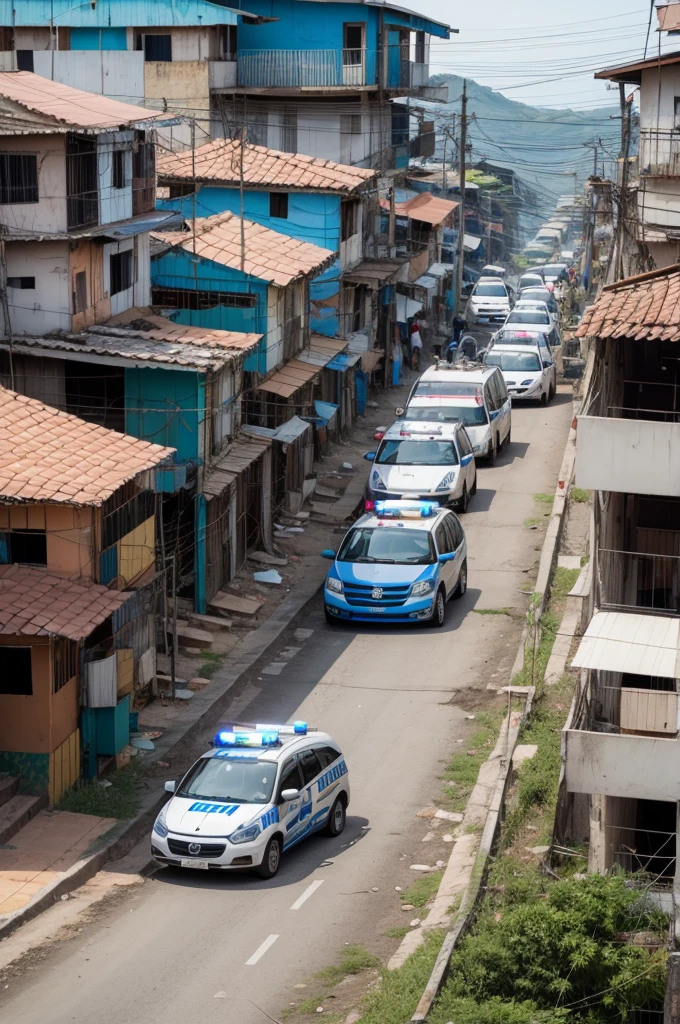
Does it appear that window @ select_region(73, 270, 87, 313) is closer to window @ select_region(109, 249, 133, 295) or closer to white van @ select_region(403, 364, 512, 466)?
window @ select_region(109, 249, 133, 295)

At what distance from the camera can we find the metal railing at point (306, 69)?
44875 mm

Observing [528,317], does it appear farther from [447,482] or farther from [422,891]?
[422,891]

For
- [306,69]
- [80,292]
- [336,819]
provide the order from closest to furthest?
[336,819] < [80,292] < [306,69]

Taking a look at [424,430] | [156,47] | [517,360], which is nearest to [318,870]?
[424,430]

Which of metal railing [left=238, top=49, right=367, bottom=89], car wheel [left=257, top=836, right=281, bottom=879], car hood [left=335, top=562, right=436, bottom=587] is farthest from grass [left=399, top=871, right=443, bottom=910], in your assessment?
metal railing [left=238, top=49, right=367, bottom=89]

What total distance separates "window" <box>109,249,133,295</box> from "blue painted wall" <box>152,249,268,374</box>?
A: 124 centimetres

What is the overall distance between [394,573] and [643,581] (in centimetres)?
630

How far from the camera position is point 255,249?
32719 mm

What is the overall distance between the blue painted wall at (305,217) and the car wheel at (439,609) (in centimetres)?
1282

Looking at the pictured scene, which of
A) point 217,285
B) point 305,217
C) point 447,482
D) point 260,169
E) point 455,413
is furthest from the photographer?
point 305,217

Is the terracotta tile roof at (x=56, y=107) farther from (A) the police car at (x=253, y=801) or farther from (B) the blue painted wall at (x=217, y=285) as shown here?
(A) the police car at (x=253, y=801)

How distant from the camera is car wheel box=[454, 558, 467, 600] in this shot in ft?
91.0

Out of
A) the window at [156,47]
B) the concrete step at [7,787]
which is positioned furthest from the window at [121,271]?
the window at [156,47]

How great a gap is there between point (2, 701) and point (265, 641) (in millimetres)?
7143
